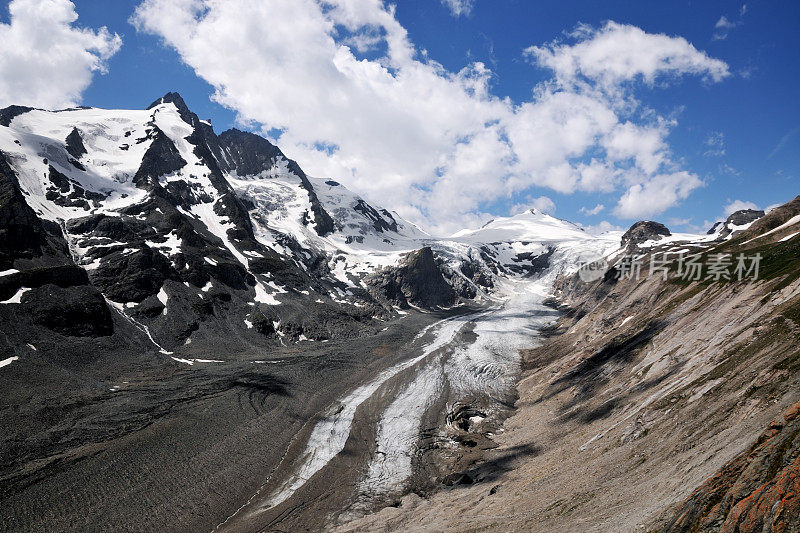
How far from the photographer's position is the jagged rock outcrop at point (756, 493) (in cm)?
1115

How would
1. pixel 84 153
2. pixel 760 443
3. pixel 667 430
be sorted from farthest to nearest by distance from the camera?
pixel 84 153 → pixel 667 430 → pixel 760 443

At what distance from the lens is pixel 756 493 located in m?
12.1

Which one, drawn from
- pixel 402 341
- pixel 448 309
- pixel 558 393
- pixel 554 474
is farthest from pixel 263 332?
pixel 448 309

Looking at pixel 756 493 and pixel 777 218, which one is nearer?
pixel 756 493

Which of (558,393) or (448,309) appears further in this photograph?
(448,309)

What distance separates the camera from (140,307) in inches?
3565

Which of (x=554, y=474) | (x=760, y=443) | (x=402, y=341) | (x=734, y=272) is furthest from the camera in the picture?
(x=402, y=341)

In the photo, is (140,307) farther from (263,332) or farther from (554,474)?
(554,474)

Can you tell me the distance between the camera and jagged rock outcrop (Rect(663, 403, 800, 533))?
11148mm

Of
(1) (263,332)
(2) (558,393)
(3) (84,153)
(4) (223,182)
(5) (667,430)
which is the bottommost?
(2) (558,393)

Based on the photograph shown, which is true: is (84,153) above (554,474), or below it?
above

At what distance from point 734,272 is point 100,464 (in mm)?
73323

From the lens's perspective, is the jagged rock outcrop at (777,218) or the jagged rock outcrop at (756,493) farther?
the jagged rock outcrop at (777,218)

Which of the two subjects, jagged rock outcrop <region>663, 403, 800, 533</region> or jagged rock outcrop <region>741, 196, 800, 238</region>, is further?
jagged rock outcrop <region>741, 196, 800, 238</region>
